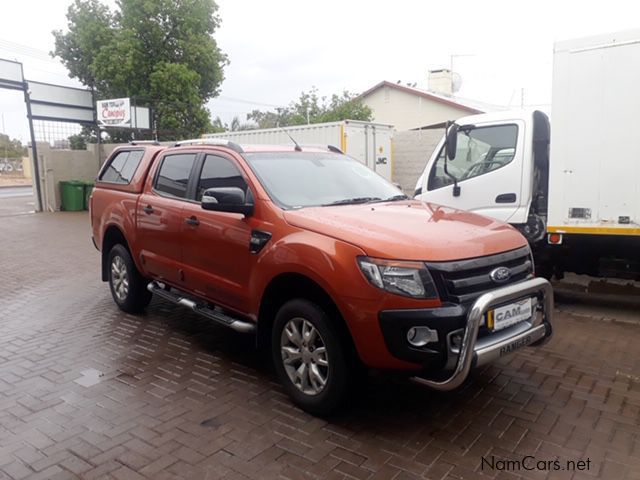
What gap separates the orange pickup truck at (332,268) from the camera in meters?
3.09

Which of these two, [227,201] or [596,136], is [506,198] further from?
[227,201]

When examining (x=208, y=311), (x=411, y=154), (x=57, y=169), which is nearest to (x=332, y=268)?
(x=208, y=311)

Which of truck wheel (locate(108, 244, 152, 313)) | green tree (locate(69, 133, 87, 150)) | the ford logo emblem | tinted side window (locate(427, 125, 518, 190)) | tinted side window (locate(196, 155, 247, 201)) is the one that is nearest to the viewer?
the ford logo emblem

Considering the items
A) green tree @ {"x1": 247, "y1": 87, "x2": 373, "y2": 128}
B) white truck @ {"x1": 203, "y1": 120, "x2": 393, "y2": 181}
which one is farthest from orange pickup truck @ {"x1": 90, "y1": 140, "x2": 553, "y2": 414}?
green tree @ {"x1": 247, "y1": 87, "x2": 373, "y2": 128}

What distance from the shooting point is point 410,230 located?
345 centimetres

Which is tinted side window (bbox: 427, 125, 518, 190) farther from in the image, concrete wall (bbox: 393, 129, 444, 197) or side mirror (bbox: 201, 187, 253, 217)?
concrete wall (bbox: 393, 129, 444, 197)

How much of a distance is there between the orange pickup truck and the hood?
0.03ft

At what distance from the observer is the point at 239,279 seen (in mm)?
4191

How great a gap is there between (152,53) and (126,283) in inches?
736

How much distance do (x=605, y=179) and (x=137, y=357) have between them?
16.3 ft

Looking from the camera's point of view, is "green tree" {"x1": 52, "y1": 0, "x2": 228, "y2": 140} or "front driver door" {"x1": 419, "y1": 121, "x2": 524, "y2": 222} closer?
"front driver door" {"x1": 419, "y1": 121, "x2": 524, "y2": 222}

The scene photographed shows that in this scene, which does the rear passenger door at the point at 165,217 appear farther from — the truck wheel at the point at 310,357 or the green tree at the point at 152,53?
the green tree at the point at 152,53

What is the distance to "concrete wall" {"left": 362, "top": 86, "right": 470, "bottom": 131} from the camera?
26938 mm

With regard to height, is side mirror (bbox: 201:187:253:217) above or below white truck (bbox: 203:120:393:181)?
below
